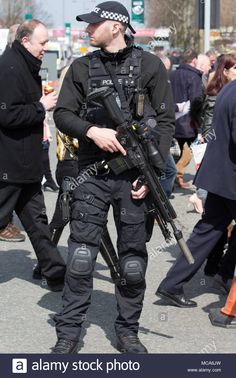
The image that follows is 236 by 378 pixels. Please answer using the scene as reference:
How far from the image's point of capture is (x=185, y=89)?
10.2 meters

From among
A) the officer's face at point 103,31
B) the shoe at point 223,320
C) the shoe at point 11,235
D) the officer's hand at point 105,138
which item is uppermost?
the officer's face at point 103,31

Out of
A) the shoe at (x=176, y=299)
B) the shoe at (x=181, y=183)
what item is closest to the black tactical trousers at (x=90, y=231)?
the shoe at (x=176, y=299)

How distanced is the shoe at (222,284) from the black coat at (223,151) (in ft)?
3.22

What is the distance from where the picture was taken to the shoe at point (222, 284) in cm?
589

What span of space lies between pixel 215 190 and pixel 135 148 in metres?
1.08

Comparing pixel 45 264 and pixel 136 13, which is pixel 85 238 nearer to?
pixel 45 264

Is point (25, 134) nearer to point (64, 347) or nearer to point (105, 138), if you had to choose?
point (105, 138)

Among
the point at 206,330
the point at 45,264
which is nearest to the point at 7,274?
the point at 45,264

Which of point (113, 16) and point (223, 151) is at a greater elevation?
point (113, 16)

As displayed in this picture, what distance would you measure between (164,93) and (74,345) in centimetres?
150

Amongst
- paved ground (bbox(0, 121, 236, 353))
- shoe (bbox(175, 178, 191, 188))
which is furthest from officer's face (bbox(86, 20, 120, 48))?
shoe (bbox(175, 178, 191, 188))

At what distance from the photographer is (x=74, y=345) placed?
174 inches

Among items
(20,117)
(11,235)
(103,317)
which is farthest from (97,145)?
(11,235)

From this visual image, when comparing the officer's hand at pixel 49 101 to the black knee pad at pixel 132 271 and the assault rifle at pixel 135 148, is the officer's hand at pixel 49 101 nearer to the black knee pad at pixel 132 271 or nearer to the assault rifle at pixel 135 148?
the assault rifle at pixel 135 148
